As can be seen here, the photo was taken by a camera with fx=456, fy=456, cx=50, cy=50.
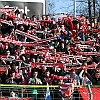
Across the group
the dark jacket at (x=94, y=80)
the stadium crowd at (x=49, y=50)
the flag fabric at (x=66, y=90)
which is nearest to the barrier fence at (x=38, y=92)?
the flag fabric at (x=66, y=90)

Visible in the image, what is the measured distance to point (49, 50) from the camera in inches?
766

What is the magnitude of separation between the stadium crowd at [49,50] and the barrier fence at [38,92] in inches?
74.6

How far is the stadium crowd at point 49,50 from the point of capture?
17.3 meters

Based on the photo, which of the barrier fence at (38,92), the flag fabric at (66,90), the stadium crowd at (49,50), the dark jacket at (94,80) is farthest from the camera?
the stadium crowd at (49,50)

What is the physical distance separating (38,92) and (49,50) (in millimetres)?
4863

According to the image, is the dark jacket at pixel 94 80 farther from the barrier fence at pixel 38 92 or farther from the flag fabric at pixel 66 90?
the flag fabric at pixel 66 90

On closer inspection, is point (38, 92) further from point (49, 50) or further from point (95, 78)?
point (49, 50)

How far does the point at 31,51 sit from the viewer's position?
62.3 ft

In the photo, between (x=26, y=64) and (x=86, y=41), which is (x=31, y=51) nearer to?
(x=26, y=64)

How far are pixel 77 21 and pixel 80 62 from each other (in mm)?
2316

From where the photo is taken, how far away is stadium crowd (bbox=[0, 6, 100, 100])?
1733cm

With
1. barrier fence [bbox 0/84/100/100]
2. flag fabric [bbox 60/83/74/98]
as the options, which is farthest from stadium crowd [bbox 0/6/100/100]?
flag fabric [bbox 60/83/74/98]

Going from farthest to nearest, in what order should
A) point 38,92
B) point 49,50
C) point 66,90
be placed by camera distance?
point 49,50, point 38,92, point 66,90

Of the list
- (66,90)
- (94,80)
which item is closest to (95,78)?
(94,80)
